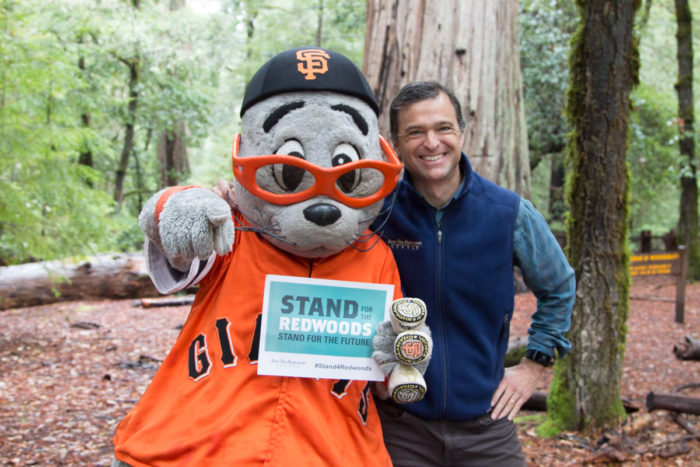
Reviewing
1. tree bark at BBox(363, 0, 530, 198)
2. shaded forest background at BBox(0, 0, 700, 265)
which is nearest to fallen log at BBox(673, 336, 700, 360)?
shaded forest background at BBox(0, 0, 700, 265)

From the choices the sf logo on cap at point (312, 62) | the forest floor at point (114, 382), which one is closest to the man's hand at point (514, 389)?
the sf logo on cap at point (312, 62)

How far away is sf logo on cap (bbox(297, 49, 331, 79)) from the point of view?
2.08 m

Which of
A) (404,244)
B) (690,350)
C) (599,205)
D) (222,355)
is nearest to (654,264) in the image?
(690,350)

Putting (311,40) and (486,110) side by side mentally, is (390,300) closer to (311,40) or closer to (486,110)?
(486,110)

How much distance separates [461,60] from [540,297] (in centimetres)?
158

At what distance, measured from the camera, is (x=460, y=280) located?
235cm

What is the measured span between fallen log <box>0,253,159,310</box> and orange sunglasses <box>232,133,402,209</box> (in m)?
6.43

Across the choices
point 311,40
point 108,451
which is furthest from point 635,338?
point 311,40

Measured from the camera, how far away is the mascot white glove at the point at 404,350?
1.84 m

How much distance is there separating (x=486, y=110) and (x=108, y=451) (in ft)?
12.0

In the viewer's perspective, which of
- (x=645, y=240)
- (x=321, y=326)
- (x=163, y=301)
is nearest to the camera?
(x=321, y=326)

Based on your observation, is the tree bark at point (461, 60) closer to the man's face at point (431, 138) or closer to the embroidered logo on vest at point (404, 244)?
the man's face at point (431, 138)

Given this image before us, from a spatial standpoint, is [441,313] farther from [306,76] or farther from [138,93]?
[138,93]

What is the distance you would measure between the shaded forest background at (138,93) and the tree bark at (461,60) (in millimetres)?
3886
